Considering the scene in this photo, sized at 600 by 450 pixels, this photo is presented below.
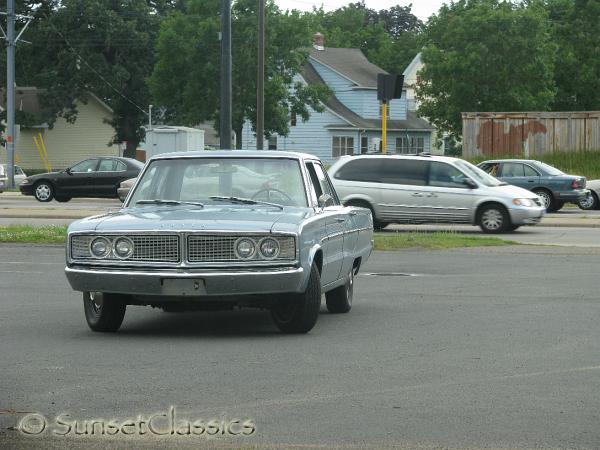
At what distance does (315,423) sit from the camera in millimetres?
7359

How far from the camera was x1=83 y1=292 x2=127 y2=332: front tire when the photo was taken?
1119 centimetres

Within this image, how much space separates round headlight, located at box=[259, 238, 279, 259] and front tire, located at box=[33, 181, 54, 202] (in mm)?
32530

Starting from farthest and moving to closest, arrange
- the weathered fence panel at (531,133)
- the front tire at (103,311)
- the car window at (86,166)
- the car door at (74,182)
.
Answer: the weathered fence panel at (531,133)
the car window at (86,166)
the car door at (74,182)
the front tire at (103,311)

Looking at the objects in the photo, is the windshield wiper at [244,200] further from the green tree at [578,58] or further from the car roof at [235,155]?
the green tree at [578,58]

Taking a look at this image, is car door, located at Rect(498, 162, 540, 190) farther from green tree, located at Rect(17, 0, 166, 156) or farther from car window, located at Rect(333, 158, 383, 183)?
green tree, located at Rect(17, 0, 166, 156)

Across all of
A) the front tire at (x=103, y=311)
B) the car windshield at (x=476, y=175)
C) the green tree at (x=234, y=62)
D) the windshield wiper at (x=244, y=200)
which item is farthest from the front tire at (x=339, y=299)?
the green tree at (x=234, y=62)

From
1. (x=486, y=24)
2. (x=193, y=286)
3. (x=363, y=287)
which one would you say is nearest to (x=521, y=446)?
(x=193, y=286)

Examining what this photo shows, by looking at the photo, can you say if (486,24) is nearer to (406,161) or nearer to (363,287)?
(406,161)

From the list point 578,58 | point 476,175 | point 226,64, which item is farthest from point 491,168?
point 578,58

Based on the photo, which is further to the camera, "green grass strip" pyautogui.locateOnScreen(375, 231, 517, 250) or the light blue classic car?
"green grass strip" pyautogui.locateOnScreen(375, 231, 517, 250)

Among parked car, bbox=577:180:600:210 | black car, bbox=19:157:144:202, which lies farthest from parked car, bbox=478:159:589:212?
black car, bbox=19:157:144:202

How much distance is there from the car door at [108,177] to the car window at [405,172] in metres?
15.7

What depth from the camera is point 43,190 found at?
139 ft

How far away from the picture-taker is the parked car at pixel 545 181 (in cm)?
3600
